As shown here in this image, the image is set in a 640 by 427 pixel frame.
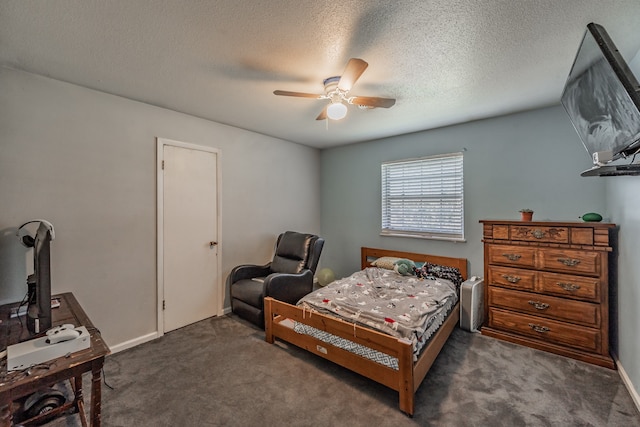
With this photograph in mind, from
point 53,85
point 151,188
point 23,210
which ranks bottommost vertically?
point 23,210

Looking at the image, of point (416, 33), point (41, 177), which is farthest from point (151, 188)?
point (416, 33)

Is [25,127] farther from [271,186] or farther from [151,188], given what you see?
[271,186]

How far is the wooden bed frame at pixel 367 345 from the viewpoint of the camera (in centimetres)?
175

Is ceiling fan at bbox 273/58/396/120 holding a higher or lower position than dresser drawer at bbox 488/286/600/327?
higher

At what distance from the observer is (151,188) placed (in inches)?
110

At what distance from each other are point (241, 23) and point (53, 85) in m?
1.89

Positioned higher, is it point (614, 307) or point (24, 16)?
point (24, 16)

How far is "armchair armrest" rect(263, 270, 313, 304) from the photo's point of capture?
291 cm

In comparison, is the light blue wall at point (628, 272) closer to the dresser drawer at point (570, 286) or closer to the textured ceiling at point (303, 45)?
the dresser drawer at point (570, 286)

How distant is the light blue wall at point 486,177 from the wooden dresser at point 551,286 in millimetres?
544

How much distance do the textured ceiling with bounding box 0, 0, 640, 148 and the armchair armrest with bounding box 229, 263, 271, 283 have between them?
2.00 meters

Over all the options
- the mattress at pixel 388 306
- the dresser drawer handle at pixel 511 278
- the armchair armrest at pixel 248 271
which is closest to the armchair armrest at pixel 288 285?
the mattress at pixel 388 306

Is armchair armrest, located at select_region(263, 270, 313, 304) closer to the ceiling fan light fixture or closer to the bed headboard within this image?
the bed headboard

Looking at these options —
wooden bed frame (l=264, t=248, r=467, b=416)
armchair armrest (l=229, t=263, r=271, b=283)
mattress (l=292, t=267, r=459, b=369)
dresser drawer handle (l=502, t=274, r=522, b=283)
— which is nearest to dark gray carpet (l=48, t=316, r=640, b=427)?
wooden bed frame (l=264, t=248, r=467, b=416)
